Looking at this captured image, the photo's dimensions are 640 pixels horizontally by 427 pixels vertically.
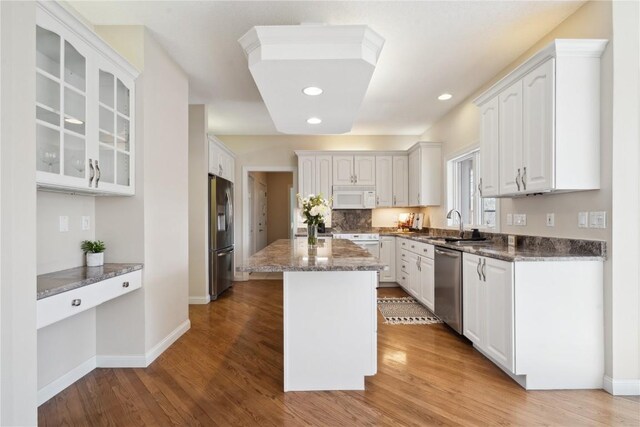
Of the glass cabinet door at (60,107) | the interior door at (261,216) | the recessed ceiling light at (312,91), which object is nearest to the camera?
the glass cabinet door at (60,107)

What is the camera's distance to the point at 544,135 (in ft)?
7.27

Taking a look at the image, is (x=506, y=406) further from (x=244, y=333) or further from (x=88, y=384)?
(x=88, y=384)

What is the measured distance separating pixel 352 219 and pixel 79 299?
4.56 m

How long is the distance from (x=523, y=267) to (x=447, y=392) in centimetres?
99

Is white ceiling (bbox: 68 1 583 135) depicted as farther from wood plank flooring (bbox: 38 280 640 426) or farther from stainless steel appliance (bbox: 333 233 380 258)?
wood plank flooring (bbox: 38 280 640 426)

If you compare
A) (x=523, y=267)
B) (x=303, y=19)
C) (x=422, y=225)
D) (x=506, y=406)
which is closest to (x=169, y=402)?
(x=506, y=406)

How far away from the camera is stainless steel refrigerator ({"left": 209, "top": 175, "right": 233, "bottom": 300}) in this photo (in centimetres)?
438

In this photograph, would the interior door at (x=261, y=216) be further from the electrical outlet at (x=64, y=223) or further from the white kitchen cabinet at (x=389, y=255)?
the electrical outlet at (x=64, y=223)

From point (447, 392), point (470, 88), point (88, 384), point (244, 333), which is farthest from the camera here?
point (470, 88)

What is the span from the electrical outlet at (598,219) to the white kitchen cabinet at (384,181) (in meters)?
3.48

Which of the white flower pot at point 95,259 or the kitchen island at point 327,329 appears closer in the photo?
the kitchen island at point 327,329

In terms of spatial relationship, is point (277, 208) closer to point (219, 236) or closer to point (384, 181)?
point (384, 181)
